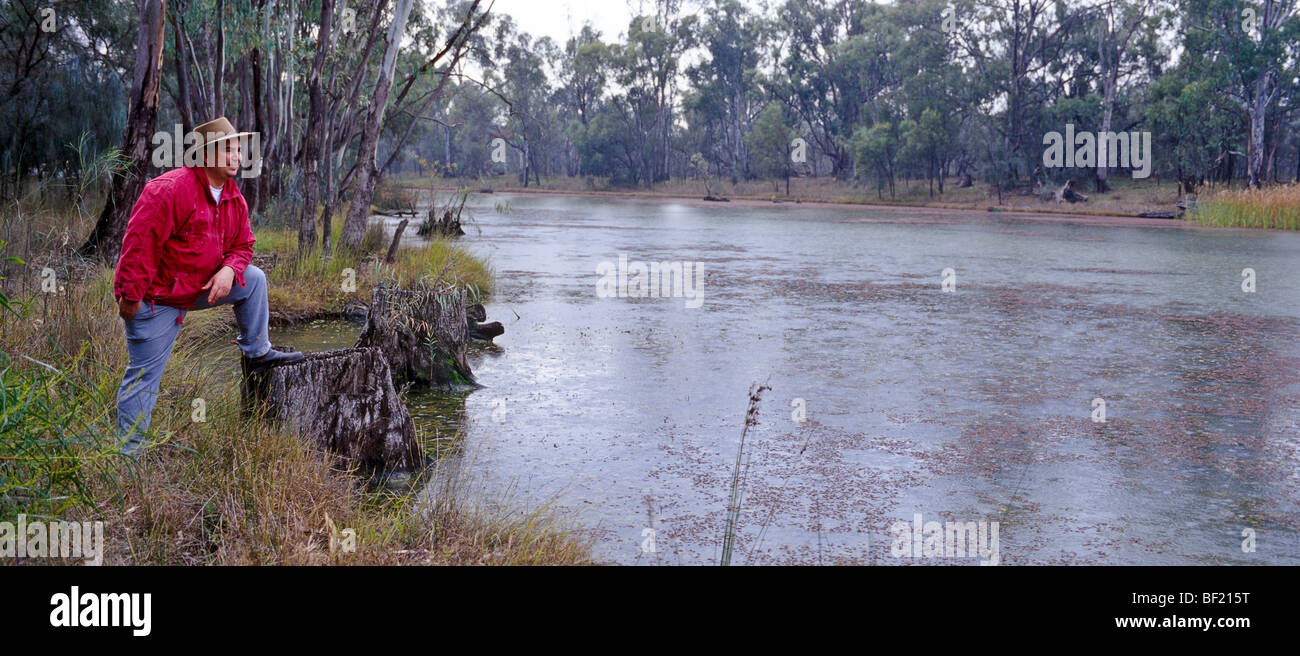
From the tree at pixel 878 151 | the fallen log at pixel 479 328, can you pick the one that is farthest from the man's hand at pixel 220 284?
the tree at pixel 878 151

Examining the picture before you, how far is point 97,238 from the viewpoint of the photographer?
10609mm

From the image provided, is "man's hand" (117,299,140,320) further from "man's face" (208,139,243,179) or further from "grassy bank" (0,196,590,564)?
"man's face" (208,139,243,179)

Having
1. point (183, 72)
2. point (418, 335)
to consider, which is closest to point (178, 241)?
point (418, 335)

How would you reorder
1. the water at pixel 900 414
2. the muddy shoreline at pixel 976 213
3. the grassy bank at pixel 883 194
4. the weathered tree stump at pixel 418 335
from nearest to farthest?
the water at pixel 900 414 < the weathered tree stump at pixel 418 335 < the muddy shoreline at pixel 976 213 < the grassy bank at pixel 883 194

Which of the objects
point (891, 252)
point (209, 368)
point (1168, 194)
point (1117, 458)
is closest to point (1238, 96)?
point (1168, 194)

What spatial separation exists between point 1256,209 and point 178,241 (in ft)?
102

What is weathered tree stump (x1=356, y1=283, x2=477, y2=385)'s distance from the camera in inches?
311

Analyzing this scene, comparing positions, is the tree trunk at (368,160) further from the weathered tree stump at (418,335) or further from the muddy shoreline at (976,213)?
the muddy shoreline at (976,213)

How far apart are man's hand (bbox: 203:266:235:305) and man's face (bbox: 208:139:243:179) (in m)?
0.42

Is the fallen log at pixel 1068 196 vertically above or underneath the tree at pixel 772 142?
underneath

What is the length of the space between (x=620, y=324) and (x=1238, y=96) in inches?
1413

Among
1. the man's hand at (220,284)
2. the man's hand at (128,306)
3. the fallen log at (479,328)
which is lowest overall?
the fallen log at (479,328)

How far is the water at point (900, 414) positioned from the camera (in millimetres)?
5195

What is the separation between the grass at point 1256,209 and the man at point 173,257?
29.8 meters
